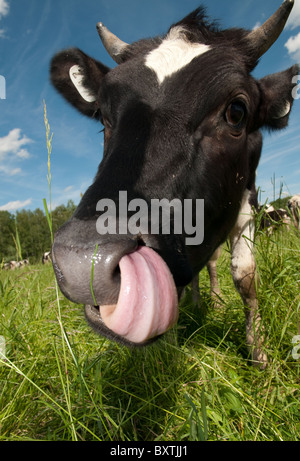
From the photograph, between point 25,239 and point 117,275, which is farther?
point 25,239

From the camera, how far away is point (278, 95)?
3.12m

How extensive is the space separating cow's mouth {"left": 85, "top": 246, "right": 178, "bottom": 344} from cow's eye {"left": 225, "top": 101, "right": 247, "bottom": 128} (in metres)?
1.34

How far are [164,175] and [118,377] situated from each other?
1395mm

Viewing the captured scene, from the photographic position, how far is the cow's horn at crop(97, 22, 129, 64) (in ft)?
10.5

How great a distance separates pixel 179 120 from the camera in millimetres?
1988

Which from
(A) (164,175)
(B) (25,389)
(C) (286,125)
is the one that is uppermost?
(C) (286,125)

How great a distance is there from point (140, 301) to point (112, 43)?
118 inches

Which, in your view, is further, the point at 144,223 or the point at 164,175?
the point at 164,175

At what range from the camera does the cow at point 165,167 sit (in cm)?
129

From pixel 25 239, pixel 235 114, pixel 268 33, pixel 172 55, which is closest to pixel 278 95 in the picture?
pixel 268 33

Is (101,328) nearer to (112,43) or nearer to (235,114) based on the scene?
(235,114)

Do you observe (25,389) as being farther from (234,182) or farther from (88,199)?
(234,182)

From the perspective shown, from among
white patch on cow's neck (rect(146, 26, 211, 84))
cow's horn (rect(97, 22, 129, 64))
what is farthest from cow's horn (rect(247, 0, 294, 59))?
cow's horn (rect(97, 22, 129, 64))
